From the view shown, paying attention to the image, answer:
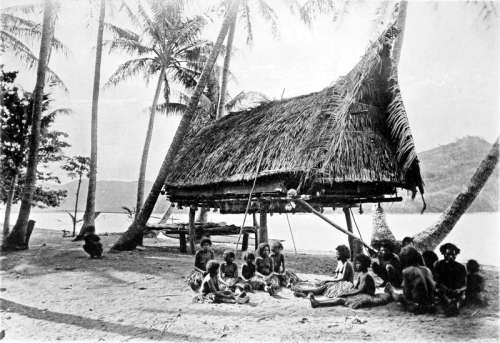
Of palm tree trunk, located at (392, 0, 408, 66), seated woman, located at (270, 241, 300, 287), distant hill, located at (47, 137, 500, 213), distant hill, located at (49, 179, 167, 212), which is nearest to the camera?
seated woman, located at (270, 241, 300, 287)

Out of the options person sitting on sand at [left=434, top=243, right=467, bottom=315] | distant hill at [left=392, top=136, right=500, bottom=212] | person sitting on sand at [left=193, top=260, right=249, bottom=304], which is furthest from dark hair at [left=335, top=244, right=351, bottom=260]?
distant hill at [left=392, top=136, right=500, bottom=212]

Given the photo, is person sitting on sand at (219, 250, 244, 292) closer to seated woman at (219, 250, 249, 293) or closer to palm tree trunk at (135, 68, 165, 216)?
seated woman at (219, 250, 249, 293)

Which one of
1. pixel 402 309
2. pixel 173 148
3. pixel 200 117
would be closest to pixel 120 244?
pixel 173 148

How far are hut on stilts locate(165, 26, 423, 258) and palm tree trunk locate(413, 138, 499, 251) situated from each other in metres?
1.18

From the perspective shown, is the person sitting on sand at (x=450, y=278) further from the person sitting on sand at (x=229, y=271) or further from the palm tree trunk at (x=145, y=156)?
the palm tree trunk at (x=145, y=156)

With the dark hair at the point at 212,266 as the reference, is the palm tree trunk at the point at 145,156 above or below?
above

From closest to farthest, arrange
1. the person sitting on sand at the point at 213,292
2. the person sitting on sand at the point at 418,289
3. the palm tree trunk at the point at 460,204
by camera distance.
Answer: the person sitting on sand at the point at 418,289 → the person sitting on sand at the point at 213,292 → the palm tree trunk at the point at 460,204

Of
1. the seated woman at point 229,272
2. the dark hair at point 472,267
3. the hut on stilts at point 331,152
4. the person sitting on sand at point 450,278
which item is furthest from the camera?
the hut on stilts at point 331,152

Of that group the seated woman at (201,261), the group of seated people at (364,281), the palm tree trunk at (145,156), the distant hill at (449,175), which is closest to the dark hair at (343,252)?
the group of seated people at (364,281)

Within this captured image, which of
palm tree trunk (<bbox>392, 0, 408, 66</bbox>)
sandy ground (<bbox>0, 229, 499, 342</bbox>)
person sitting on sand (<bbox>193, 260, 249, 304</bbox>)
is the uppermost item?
palm tree trunk (<bbox>392, 0, 408, 66</bbox>)

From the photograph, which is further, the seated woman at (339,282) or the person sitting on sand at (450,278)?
the seated woman at (339,282)

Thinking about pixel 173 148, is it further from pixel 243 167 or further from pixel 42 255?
pixel 42 255

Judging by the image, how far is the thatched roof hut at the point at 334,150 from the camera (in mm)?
7828

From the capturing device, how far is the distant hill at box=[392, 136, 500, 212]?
3086 cm
